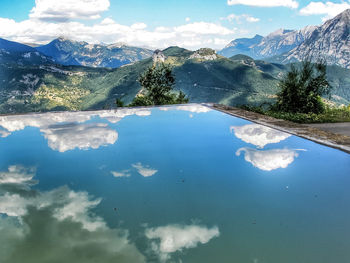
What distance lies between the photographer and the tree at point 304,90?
9.84 metres

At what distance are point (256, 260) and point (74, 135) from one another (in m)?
4.74

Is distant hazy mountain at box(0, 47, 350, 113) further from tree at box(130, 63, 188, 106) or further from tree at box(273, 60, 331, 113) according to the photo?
tree at box(273, 60, 331, 113)

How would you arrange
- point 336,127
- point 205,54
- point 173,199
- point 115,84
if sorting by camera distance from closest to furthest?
point 173,199
point 336,127
point 115,84
point 205,54

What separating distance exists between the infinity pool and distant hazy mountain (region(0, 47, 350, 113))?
92787 mm

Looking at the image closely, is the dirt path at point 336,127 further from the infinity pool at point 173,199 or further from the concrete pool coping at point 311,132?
the infinity pool at point 173,199

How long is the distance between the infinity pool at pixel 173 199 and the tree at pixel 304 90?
4.91 metres

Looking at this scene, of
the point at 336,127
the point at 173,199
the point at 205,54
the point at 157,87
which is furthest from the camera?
the point at 205,54

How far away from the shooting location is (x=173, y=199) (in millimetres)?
2941

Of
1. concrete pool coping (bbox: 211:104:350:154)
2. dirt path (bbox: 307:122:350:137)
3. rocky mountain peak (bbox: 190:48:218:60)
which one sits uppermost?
rocky mountain peak (bbox: 190:48:218:60)

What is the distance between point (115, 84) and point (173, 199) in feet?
424

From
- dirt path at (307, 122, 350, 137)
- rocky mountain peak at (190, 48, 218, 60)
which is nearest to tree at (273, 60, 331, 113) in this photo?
dirt path at (307, 122, 350, 137)

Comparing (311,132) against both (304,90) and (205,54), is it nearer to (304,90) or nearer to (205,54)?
(304,90)

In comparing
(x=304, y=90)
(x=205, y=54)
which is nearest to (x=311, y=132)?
(x=304, y=90)

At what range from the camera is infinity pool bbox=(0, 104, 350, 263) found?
6.89 ft
